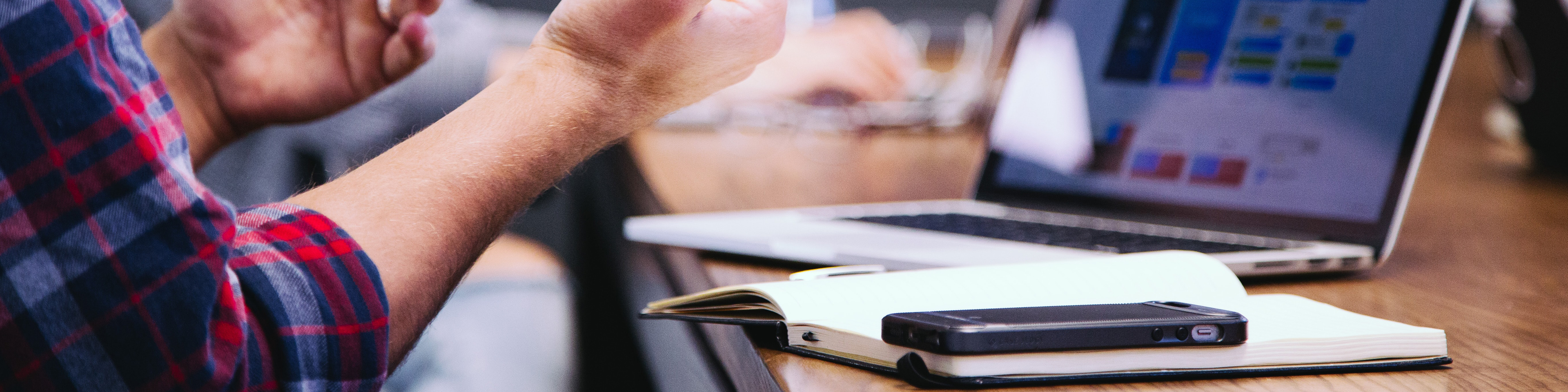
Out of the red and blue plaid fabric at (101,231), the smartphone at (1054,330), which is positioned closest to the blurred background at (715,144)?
the red and blue plaid fabric at (101,231)

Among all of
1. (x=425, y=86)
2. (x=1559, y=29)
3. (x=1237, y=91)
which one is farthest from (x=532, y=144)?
(x=425, y=86)

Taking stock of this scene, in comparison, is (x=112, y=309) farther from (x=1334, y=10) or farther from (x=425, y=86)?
(x=425, y=86)

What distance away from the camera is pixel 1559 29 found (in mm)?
997

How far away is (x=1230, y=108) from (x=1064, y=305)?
16.1 inches

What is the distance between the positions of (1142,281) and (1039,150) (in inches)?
18.0

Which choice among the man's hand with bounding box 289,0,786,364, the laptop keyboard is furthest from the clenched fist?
the laptop keyboard

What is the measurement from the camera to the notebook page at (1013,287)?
0.41m

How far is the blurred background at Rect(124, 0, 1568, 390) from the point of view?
40.7 inches

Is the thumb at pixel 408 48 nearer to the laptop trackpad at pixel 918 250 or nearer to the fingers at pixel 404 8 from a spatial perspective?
the fingers at pixel 404 8

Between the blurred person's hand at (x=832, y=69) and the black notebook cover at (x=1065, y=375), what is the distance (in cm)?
91

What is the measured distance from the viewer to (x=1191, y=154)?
76cm

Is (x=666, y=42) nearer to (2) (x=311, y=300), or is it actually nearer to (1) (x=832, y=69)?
(2) (x=311, y=300)

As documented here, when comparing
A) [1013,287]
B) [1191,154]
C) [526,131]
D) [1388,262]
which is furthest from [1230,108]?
[526,131]

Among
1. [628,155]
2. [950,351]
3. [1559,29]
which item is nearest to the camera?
[950,351]
